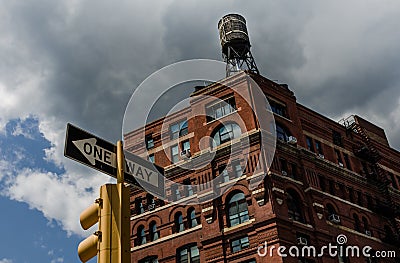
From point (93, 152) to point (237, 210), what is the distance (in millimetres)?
28678

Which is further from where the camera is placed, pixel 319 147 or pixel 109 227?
pixel 319 147

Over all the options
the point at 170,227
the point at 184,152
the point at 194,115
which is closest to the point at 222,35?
the point at 194,115

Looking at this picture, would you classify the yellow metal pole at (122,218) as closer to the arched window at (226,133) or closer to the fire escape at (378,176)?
the arched window at (226,133)

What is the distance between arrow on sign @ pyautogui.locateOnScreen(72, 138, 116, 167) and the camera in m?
6.59

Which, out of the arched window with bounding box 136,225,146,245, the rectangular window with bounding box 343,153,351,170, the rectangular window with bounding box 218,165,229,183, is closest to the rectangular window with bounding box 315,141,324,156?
the rectangular window with bounding box 343,153,351,170

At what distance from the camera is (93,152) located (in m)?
6.62

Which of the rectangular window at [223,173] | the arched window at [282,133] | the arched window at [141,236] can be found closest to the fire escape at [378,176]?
the arched window at [282,133]

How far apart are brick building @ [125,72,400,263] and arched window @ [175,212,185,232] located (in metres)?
0.11

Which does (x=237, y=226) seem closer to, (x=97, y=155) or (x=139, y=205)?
(x=139, y=205)

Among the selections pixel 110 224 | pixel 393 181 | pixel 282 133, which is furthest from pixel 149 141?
pixel 110 224

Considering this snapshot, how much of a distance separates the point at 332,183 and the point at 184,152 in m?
13.2

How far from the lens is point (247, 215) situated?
33719mm

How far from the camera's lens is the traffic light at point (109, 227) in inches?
230

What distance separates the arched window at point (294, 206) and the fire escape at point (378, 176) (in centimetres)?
1125
